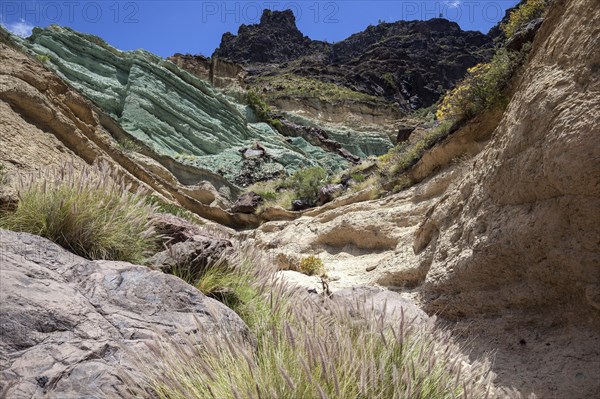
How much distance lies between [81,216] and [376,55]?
8684 cm

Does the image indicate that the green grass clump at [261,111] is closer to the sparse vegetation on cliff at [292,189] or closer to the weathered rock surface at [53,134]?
the sparse vegetation on cliff at [292,189]

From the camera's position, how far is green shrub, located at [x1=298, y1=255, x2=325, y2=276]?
31.1ft

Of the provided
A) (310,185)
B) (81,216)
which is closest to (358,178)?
(310,185)

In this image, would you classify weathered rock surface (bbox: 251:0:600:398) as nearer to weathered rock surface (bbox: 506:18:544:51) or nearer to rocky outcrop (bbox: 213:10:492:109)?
weathered rock surface (bbox: 506:18:544:51)

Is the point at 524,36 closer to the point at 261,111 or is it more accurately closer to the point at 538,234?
the point at 538,234

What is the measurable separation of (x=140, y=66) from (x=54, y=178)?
26017 millimetres

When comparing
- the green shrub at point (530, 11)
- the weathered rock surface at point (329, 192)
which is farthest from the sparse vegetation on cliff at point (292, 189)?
the green shrub at point (530, 11)

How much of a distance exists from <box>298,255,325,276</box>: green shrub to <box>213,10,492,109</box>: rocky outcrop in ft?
194

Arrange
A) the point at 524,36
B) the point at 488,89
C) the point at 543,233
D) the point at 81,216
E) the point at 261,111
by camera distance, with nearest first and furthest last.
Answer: the point at 81,216
the point at 543,233
the point at 524,36
the point at 488,89
the point at 261,111

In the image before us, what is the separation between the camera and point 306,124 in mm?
44750

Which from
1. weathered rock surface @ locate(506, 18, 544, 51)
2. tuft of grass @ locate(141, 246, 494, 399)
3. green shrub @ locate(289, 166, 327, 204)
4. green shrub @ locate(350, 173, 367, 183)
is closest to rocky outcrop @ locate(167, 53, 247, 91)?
green shrub @ locate(289, 166, 327, 204)

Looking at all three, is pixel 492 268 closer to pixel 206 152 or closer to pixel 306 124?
pixel 206 152

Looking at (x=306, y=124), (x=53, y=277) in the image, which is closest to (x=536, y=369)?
(x=53, y=277)

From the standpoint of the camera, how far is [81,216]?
3908 mm
